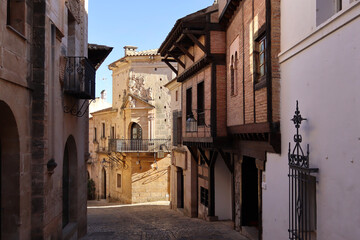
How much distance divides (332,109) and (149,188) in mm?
25067

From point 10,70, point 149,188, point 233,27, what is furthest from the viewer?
point 149,188

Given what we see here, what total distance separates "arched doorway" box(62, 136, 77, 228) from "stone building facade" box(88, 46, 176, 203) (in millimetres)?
17118

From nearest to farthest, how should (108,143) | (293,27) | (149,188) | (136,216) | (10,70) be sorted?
(10,70) → (293,27) → (136,216) → (149,188) → (108,143)

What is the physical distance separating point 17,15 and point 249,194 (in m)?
8.74

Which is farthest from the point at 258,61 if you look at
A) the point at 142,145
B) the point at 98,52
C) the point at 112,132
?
the point at 112,132

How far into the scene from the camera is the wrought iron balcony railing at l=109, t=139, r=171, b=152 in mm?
30234

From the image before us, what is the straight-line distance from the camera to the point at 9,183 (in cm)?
767

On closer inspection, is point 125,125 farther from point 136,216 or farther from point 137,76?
point 136,216

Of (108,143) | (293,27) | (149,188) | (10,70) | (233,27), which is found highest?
(233,27)

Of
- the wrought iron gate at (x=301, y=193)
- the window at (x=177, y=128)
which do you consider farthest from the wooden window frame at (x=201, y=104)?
the wrought iron gate at (x=301, y=193)

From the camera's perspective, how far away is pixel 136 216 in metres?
20.1

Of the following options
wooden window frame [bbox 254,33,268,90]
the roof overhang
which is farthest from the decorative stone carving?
wooden window frame [bbox 254,33,268,90]

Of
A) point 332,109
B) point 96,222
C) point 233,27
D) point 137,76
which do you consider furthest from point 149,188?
point 332,109

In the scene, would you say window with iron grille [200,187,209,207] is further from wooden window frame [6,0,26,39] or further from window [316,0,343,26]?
window [316,0,343,26]
